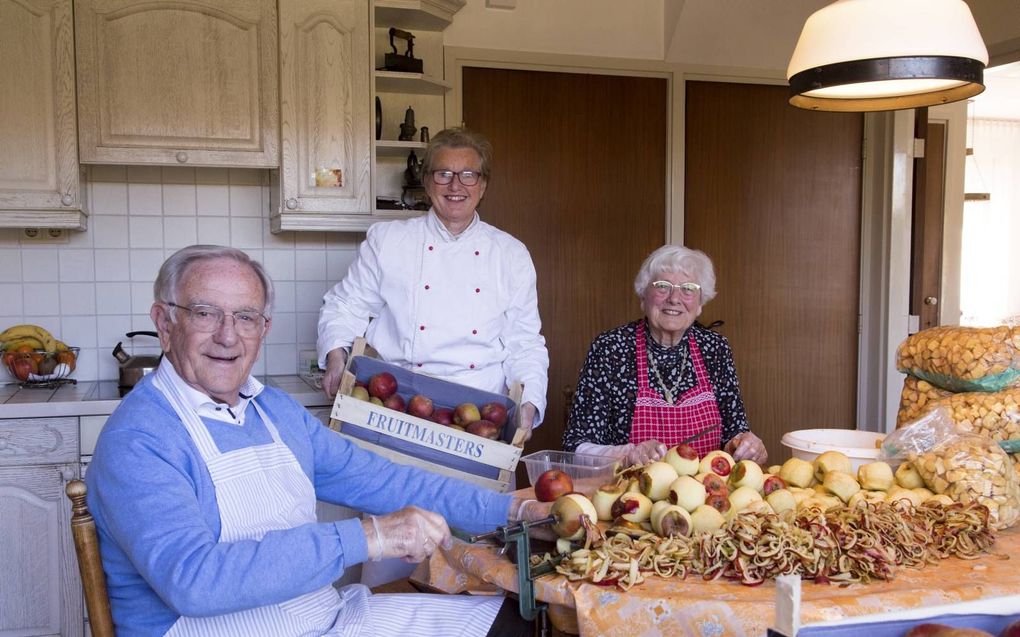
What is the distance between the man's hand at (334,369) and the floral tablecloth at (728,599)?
119 centimetres

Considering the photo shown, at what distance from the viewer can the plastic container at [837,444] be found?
70.8 inches

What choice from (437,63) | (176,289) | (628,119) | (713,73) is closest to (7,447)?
(176,289)

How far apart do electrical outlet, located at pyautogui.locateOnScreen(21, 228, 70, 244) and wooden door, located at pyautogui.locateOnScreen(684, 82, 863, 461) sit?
2.64 metres

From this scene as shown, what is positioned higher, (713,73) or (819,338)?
(713,73)

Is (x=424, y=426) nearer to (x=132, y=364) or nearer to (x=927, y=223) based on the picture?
(x=132, y=364)

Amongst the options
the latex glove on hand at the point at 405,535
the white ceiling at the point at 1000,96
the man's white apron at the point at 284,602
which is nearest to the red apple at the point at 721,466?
the man's white apron at the point at 284,602

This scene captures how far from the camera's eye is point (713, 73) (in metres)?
4.04

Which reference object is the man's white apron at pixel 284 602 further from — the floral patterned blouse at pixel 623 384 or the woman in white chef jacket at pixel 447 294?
the woman in white chef jacket at pixel 447 294

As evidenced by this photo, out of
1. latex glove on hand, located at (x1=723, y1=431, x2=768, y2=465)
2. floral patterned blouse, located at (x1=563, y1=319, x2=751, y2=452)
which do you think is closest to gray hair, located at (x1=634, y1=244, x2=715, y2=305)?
floral patterned blouse, located at (x1=563, y1=319, x2=751, y2=452)

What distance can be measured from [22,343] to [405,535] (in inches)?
94.4

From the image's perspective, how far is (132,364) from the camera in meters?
3.10

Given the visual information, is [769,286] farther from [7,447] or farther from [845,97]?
[7,447]

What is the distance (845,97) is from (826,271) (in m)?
2.62

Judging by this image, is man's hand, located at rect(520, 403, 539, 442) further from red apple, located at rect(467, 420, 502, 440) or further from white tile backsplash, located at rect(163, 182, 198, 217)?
white tile backsplash, located at rect(163, 182, 198, 217)
